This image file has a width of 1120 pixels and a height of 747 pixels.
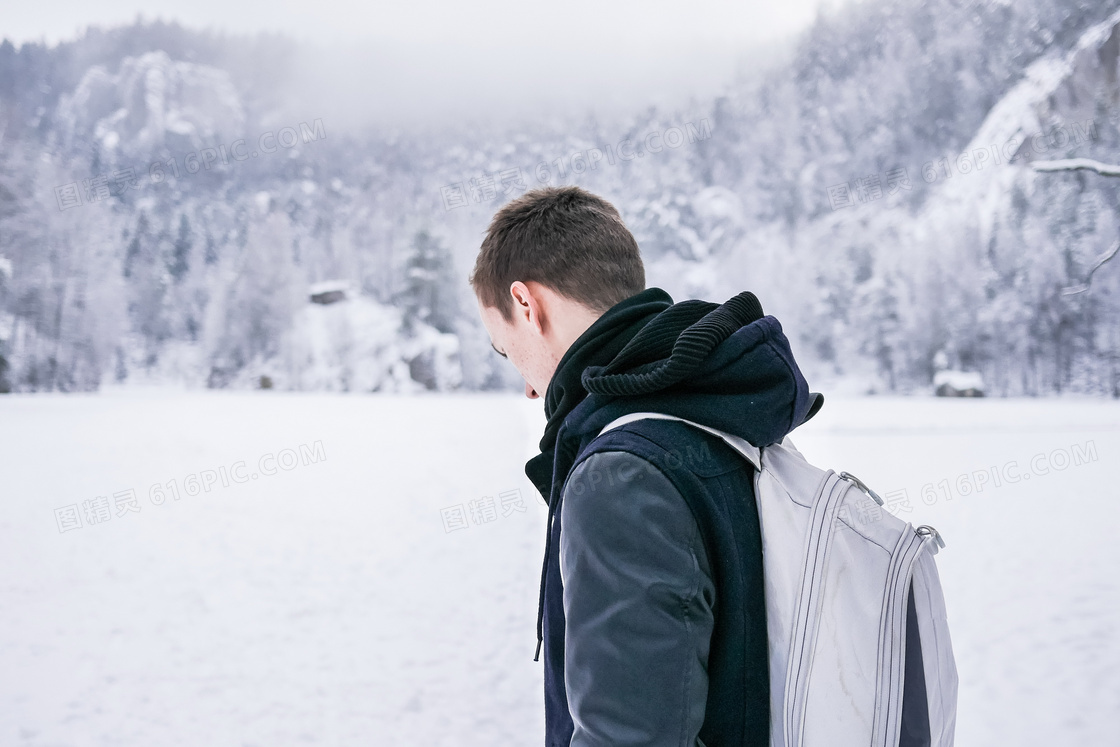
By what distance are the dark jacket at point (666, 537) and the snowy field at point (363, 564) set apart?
2.87 m

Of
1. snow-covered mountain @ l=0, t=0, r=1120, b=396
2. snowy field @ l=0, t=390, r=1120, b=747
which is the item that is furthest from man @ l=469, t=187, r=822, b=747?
snow-covered mountain @ l=0, t=0, r=1120, b=396

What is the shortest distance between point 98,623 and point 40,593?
0.41 metres

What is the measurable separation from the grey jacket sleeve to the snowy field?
9.55 ft

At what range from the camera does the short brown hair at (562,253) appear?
707mm

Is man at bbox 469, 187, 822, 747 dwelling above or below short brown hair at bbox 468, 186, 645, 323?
below

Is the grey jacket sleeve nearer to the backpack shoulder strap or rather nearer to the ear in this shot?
the backpack shoulder strap

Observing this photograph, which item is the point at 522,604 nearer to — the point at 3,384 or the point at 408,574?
the point at 408,574

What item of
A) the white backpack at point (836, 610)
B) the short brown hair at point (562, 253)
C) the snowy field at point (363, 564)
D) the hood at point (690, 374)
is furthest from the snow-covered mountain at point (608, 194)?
the white backpack at point (836, 610)

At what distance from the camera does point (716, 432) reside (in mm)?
574

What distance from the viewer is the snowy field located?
10.8 ft

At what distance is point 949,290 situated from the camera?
6.36 meters

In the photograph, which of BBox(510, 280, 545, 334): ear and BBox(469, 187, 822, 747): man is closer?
BBox(469, 187, 822, 747): man

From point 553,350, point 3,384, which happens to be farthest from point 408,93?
point 553,350

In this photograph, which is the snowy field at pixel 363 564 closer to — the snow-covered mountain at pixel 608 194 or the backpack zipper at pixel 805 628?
the snow-covered mountain at pixel 608 194
